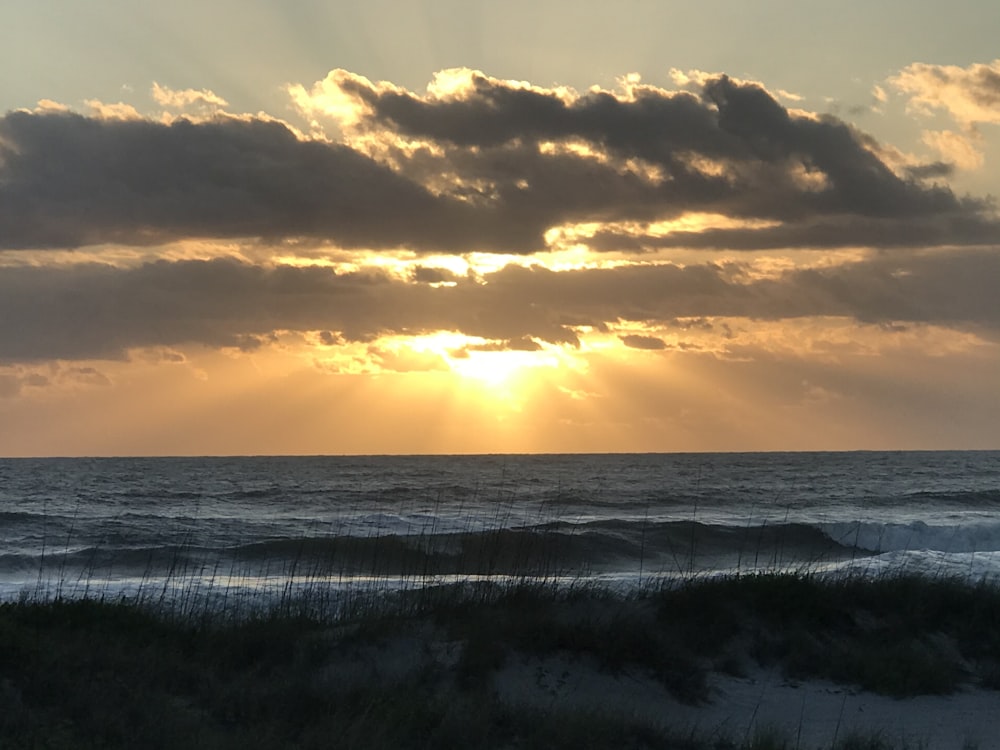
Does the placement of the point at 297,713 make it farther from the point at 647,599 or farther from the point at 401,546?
the point at 401,546

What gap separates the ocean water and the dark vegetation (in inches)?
90.3

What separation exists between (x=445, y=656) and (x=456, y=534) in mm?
21848

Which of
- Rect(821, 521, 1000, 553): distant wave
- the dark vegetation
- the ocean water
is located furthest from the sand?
Rect(821, 521, 1000, 553): distant wave

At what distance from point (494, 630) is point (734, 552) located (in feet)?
71.3

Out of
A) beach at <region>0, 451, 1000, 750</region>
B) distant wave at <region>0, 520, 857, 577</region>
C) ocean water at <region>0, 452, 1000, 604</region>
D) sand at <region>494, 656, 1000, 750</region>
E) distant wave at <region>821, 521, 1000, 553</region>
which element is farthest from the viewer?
distant wave at <region>821, 521, 1000, 553</region>

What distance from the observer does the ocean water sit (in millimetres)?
19875

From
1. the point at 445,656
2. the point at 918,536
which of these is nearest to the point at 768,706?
the point at 445,656

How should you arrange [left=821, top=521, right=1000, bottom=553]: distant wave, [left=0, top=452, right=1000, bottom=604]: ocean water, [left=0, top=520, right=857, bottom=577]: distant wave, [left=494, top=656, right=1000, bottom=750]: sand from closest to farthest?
[left=494, top=656, right=1000, bottom=750]: sand → [left=0, top=452, right=1000, bottom=604]: ocean water → [left=0, top=520, right=857, bottom=577]: distant wave → [left=821, top=521, right=1000, bottom=553]: distant wave

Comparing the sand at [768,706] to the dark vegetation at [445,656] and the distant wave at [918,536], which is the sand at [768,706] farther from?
the distant wave at [918,536]

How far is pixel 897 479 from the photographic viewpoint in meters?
75.5

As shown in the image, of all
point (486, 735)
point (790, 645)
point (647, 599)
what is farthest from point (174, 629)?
point (790, 645)

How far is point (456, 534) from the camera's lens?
33312mm

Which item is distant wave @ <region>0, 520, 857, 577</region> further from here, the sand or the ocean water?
the sand

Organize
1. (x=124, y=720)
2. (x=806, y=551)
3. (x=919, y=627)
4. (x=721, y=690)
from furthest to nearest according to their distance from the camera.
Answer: (x=806, y=551) < (x=919, y=627) < (x=721, y=690) < (x=124, y=720)
